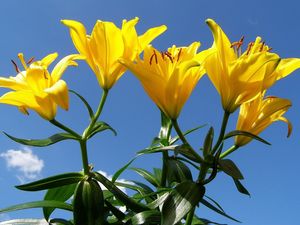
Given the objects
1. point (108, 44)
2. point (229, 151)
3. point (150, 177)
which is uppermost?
point (108, 44)

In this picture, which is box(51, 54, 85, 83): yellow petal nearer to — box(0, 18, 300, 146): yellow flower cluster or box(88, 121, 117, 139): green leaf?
box(0, 18, 300, 146): yellow flower cluster

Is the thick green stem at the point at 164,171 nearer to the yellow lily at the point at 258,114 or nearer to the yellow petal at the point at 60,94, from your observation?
the yellow lily at the point at 258,114

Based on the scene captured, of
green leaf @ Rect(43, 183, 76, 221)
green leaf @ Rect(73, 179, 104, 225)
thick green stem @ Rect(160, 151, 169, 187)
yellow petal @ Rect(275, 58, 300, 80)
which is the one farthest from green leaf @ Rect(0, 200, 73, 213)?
yellow petal @ Rect(275, 58, 300, 80)

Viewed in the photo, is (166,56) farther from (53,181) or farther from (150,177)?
(150,177)

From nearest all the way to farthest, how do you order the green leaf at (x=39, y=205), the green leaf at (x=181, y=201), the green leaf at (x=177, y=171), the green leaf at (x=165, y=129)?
the green leaf at (x=181, y=201), the green leaf at (x=39, y=205), the green leaf at (x=177, y=171), the green leaf at (x=165, y=129)

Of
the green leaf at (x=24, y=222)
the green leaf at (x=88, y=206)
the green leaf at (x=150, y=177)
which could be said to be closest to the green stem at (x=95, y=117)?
the green leaf at (x=88, y=206)

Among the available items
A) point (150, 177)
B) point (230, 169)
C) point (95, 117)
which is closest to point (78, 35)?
point (95, 117)
